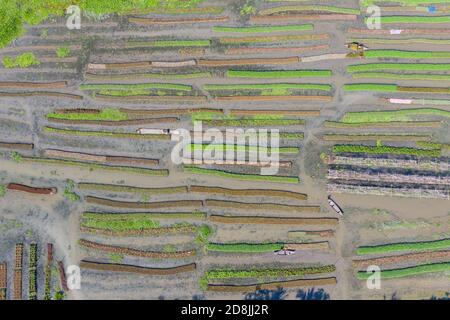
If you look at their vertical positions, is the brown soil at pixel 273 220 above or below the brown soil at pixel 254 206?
below

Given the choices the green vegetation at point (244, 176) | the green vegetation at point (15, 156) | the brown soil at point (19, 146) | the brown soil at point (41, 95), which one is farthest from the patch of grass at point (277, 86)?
the green vegetation at point (15, 156)

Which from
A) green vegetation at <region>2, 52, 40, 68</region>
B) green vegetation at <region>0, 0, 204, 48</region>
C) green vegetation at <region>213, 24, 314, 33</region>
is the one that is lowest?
green vegetation at <region>2, 52, 40, 68</region>

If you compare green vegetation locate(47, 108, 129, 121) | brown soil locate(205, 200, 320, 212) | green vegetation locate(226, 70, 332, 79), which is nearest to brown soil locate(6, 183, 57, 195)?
green vegetation locate(47, 108, 129, 121)

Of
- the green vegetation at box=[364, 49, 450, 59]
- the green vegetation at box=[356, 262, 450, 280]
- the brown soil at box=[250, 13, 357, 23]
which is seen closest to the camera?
the green vegetation at box=[356, 262, 450, 280]

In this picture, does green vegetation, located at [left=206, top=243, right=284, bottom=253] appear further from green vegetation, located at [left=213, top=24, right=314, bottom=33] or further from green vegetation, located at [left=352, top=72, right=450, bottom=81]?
A: green vegetation, located at [left=213, top=24, right=314, bottom=33]

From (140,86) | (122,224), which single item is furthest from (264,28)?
(122,224)

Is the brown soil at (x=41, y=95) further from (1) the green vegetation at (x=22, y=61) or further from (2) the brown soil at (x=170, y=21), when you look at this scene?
(2) the brown soil at (x=170, y=21)

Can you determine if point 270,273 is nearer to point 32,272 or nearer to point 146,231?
point 146,231
